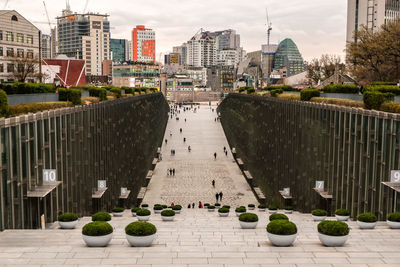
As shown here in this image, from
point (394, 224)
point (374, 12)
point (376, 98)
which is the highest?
point (374, 12)

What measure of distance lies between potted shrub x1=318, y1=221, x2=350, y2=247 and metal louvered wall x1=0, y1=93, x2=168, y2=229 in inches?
451

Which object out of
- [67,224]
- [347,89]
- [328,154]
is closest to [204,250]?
[67,224]

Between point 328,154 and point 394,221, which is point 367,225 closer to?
point 394,221

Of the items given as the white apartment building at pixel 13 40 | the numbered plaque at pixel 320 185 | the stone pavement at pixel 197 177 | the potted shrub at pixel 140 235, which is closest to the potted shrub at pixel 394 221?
the potted shrub at pixel 140 235

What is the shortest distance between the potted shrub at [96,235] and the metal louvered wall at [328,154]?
43.5 feet

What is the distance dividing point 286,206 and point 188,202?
1025cm

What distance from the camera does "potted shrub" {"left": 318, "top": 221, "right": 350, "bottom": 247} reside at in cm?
1352

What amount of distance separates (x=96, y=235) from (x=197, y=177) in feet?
135

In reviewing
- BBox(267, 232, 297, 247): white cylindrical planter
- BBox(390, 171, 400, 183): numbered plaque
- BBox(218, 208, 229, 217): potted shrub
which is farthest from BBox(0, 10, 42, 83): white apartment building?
BBox(267, 232, 297, 247): white cylindrical planter

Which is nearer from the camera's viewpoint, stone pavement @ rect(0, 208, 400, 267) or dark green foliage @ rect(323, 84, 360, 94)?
stone pavement @ rect(0, 208, 400, 267)

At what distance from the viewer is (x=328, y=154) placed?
28750mm

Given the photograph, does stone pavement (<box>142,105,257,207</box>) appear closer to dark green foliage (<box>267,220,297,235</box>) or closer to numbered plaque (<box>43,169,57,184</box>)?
numbered plaque (<box>43,169,57,184</box>)

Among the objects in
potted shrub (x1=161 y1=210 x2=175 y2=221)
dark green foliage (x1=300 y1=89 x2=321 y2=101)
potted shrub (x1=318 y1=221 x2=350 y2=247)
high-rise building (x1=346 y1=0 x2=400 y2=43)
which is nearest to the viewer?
potted shrub (x1=318 y1=221 x2=350 y2=247)

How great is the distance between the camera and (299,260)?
1227cm
